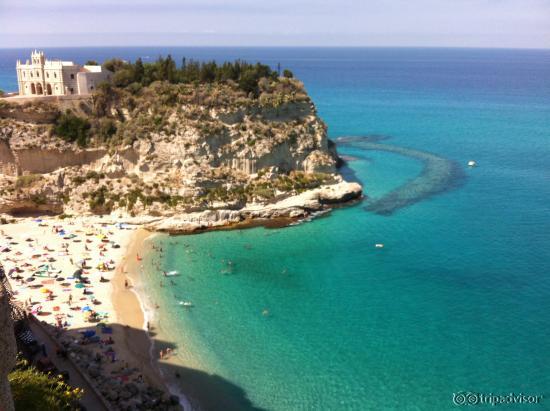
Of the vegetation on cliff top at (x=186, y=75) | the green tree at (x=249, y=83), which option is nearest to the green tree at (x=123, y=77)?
the vegetation on cliff top at (x=186, y=75)

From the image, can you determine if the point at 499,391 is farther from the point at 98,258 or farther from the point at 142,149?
the point at 142,149

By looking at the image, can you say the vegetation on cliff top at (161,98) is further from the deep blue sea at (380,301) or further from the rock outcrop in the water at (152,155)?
the deep blue sea at (380,301)

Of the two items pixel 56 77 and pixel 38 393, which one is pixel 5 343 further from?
pixel 56 77

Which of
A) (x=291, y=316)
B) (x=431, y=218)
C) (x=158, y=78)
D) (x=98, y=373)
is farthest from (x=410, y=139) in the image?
(x=98, y=373)

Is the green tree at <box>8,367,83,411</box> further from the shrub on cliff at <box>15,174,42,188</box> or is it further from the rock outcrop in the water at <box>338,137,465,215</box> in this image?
the rock outcrop in the water at <box>338,137,465,215</box>

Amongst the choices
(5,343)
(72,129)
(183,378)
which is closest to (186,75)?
(72,129)
